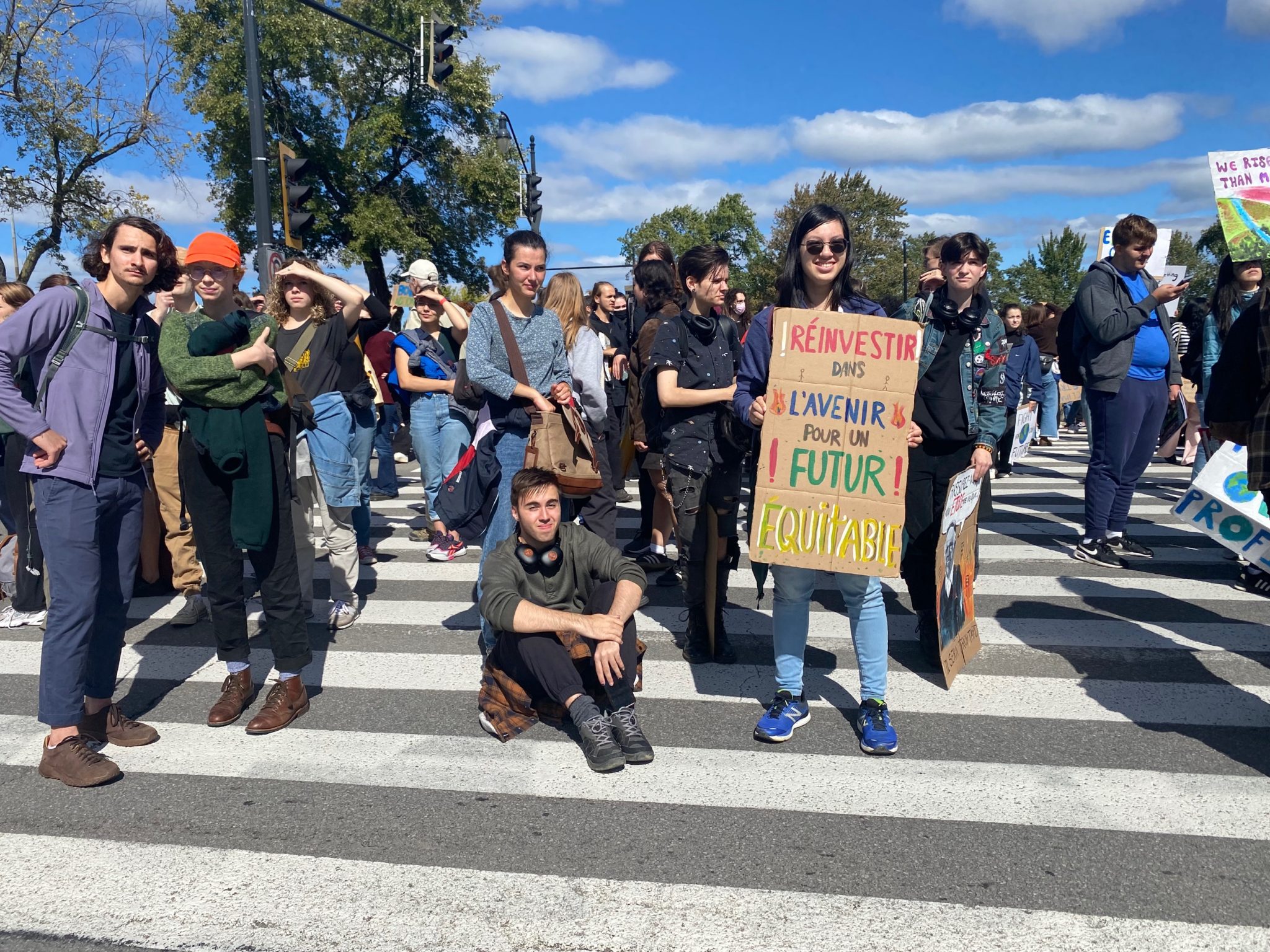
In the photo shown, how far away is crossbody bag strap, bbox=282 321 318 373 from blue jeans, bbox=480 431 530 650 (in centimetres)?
153

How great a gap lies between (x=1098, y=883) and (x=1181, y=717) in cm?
164

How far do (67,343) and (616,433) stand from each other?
434 centimetres

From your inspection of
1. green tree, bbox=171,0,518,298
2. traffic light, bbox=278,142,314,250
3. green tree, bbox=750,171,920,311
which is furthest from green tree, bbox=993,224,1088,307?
traffic light, bbox=278,142,314,250

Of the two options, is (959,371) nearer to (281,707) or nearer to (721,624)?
(721,624)

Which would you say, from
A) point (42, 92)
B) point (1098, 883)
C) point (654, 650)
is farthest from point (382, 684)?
point (42, 92)

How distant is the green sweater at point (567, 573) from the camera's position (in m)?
4.06

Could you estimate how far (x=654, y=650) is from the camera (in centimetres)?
520

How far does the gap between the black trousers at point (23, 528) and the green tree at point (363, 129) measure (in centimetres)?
2679

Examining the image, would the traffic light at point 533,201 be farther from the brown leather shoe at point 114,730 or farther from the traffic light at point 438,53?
the brown leather shoe at point 114,730

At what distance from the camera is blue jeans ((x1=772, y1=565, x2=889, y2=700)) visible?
3857 mm

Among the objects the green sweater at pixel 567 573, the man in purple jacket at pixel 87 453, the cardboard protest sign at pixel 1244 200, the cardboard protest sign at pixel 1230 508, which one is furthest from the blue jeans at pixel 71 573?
the cardboard protest sign at pixel 1230 508

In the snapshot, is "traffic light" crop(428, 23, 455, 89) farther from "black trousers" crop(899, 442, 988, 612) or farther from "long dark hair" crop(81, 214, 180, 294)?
"black trousers" crop(899, 442, 988, 612)

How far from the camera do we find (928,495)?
450cm

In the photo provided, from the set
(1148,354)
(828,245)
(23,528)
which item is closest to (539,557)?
(828,245)
